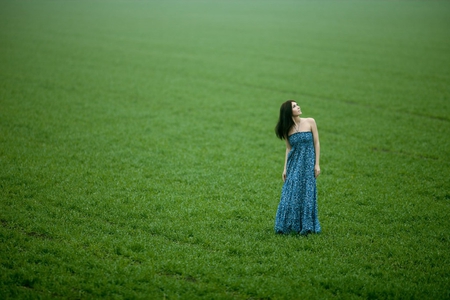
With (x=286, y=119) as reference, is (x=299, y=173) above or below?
below

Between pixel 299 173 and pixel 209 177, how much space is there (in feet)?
14.1

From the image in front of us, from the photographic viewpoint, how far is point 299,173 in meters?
8.52

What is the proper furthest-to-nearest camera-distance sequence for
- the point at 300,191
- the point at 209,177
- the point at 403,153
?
the point at 403,153
the point at 209,177
the point at 300,191

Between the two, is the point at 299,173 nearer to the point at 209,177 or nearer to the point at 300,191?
the point at 300,191

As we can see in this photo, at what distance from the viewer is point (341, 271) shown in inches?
294

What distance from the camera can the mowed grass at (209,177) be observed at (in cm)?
719

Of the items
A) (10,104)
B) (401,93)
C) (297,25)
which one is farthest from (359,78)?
(297,25)

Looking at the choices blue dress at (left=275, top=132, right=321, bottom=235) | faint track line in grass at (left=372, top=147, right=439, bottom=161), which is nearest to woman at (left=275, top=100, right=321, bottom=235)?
blue dress at (left=275, top=132, right=321, bottom=235)

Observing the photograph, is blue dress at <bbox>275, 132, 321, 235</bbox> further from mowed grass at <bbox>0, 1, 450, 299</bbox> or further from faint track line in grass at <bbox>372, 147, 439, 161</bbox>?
faint track line in grass at <bbox>372, 147, 439, 161</bbox>

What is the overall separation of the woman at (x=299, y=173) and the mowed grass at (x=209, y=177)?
382 millimetres

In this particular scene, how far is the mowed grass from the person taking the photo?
719 cm

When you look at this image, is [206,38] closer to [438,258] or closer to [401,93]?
[401,93]

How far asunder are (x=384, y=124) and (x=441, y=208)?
325 inches

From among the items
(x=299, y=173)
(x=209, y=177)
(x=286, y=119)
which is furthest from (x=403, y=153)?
(x=286, y=119)
